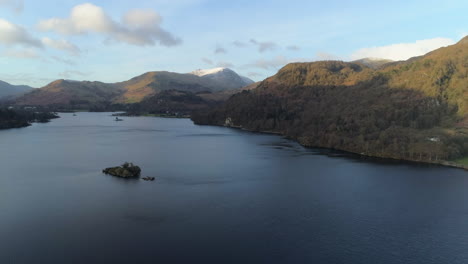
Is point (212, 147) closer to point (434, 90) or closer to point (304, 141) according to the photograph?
point (304, 141)

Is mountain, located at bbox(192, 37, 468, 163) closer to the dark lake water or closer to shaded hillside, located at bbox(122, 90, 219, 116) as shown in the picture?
the dark lake water

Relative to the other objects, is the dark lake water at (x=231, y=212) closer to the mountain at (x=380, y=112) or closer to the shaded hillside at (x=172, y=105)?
the mountain at (x=380, y=112)

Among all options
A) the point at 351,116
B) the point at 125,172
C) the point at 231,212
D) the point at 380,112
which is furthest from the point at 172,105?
the point at 231,212

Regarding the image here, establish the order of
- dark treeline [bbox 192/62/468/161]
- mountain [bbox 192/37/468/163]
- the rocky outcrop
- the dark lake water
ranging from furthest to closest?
mountain [bbox 192/37/468/163]
dark treeline [bbox 192/62/468/161]
the rocky outcrop
the dark lake water

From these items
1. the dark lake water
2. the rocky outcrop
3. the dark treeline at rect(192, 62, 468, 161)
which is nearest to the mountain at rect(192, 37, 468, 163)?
the dark treeline at rect(192, 62, 468, 161)

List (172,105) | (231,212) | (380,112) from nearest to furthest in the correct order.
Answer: (231,212)
(380,112)
(172,105)

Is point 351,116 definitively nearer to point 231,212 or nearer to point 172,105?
point 231,212
